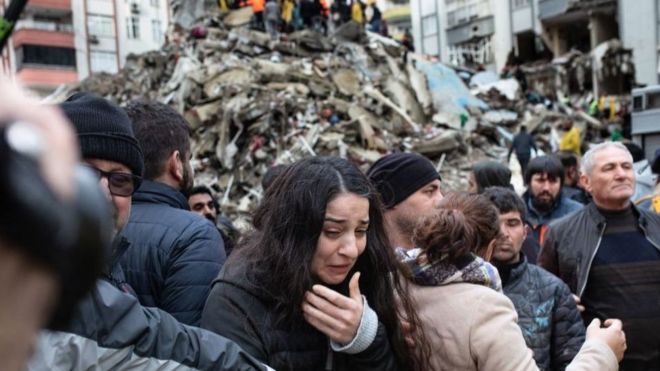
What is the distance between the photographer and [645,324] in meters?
3.56

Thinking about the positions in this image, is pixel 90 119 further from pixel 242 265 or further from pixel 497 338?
pixel 497 338

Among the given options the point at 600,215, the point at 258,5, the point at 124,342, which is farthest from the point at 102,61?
the point at 124,342

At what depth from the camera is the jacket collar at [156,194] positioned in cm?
251

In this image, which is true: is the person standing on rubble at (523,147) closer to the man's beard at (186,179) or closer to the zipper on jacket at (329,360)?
the man's beard at (186,179)

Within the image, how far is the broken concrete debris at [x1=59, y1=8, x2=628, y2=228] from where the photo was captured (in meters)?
15.4

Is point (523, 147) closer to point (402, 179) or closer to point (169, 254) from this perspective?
point (402, 179)

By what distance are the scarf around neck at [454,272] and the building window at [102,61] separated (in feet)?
162

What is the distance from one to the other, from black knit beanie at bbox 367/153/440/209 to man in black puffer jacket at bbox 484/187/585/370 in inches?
21.4

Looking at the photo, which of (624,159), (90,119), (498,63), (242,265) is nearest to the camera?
(90,119)

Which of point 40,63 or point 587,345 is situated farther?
point 40,63

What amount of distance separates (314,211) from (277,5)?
20664 millimetres

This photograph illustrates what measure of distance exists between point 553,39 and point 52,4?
35061 mm

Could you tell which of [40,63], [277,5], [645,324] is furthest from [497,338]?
[40,63]

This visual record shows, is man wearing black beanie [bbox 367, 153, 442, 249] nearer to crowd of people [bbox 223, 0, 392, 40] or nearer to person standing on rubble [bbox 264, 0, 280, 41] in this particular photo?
person standing on rubble [bbox 264, 0, 280, 41]
